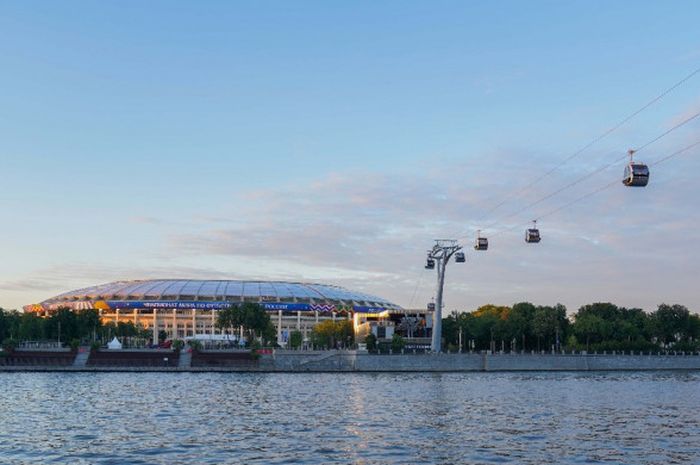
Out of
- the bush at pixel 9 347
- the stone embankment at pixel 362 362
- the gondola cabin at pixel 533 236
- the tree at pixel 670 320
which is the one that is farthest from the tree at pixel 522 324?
the gondola cabin at pixel 533 236

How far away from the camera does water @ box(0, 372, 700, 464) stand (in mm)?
37688

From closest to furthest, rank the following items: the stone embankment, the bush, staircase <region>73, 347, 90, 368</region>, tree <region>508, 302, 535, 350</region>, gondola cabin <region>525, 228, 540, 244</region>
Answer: gondola cabin <region>525, 228, 540, 244</region>
the stone embankment
staircase <region>73, 347, 90, 368</region>
the bush
tree <region>508, 302, 535, 350</region>

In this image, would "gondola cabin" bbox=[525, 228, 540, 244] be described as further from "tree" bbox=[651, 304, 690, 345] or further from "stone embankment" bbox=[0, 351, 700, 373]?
"tree" bbox=[651, 304, 690, 345]

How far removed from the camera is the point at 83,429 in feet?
155

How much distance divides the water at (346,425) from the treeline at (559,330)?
88413 mm

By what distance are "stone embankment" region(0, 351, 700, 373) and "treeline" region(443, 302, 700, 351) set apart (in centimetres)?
2040

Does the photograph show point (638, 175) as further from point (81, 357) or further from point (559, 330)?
A: point (559, 330)

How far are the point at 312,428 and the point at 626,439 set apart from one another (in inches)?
683

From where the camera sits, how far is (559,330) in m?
172

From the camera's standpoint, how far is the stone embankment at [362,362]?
130 metres

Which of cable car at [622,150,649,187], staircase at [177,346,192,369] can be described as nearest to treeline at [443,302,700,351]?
staircase at [177,346,192,369]

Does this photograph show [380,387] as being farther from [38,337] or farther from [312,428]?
[38,337]

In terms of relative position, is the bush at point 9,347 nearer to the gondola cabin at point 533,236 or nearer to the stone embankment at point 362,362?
the stone embankment at point 362,362

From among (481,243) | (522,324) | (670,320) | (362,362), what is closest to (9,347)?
(362,362)
